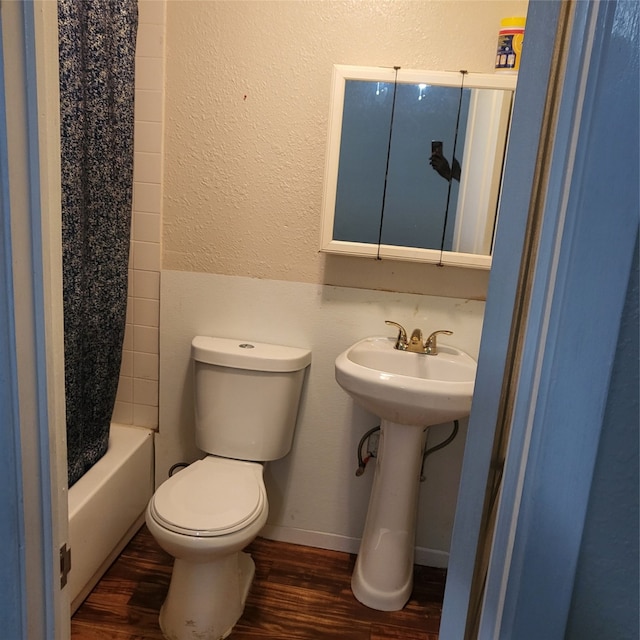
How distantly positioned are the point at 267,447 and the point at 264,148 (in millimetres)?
1009

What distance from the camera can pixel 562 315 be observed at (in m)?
0.51

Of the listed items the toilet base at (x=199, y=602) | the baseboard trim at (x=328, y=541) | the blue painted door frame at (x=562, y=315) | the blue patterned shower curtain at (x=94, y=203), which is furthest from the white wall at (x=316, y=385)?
the blue painted door frame at (x=562, y=315)

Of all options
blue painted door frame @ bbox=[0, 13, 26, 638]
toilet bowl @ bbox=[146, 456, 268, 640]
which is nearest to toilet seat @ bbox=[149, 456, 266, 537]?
toilet bowl @ bbox=[146, 456, 268, 640]

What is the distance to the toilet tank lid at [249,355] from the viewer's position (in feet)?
6.05

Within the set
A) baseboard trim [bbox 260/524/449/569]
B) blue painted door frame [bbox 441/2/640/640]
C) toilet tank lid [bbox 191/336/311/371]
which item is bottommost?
baseboard trim [bbox 260/524/449/569]

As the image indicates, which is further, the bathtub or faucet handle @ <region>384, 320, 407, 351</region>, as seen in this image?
faucet handle @ <region>384, 320, 407, 351</region>

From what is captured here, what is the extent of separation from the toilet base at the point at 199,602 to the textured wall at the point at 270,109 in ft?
3.12

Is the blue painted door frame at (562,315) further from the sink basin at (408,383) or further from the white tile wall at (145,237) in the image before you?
the white tile wall at (145,237)

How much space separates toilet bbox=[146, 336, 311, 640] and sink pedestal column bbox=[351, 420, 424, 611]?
14.2 inches

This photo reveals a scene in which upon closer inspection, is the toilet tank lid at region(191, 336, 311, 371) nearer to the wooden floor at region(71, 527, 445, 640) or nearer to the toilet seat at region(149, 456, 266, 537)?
the toilet seat at region(149, 456, 266, 537)

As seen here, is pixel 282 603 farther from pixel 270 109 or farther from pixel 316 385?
pixel 270 109

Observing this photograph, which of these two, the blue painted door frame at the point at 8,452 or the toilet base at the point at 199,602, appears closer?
the blue painted door frame at the point at 8,452

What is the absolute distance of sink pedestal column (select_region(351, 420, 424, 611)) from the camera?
181cm

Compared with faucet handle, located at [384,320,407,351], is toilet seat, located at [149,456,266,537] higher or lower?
A: lower
